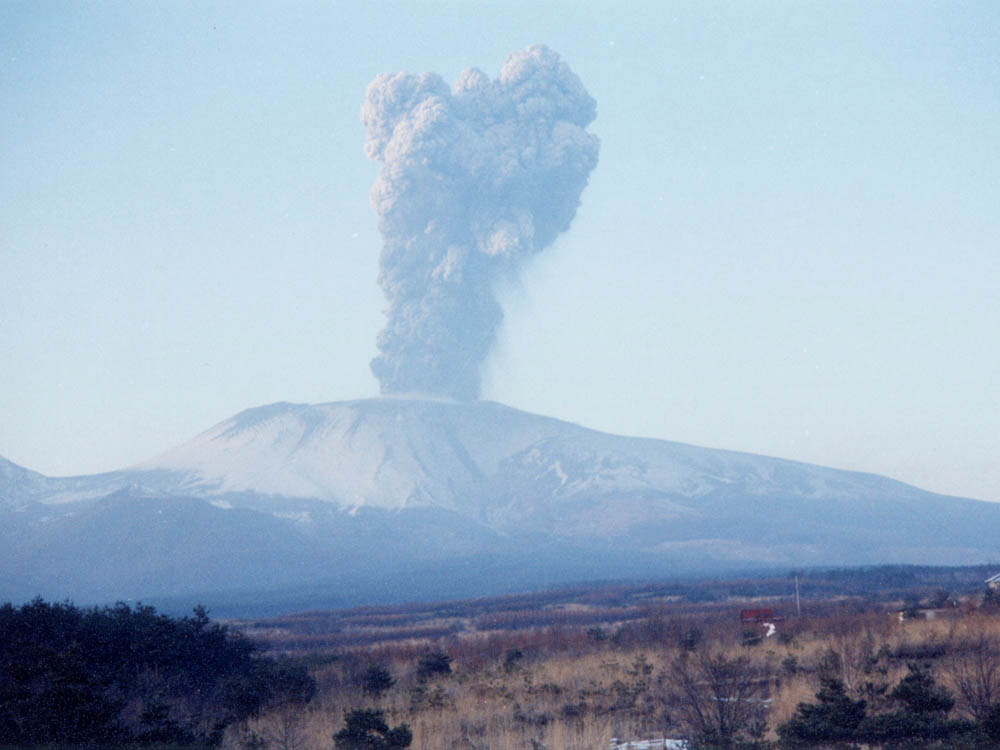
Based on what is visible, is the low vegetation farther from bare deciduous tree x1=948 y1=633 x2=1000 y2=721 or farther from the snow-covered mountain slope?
the snow-covered mountain slope

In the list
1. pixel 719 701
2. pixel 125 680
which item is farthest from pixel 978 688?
pixel 125 680

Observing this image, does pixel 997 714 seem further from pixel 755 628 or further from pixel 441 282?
pixel 441 282

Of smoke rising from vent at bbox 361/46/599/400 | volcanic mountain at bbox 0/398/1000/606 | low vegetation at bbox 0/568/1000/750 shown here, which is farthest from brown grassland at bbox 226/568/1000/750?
smoke rising from vent at bbox 361/46/599/400

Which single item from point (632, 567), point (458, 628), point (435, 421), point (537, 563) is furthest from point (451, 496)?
point (458, 628)

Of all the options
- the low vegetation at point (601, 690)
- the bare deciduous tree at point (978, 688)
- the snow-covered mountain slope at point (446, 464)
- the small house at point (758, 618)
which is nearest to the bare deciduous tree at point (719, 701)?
the low vegetation at point (601, 690)

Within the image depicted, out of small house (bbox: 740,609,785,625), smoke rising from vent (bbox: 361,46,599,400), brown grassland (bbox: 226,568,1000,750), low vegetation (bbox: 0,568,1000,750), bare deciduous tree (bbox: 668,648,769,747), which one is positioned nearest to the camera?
low vegetation (bbox: 0,568,1000,750)

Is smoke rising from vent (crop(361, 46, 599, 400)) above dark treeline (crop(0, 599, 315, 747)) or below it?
above
